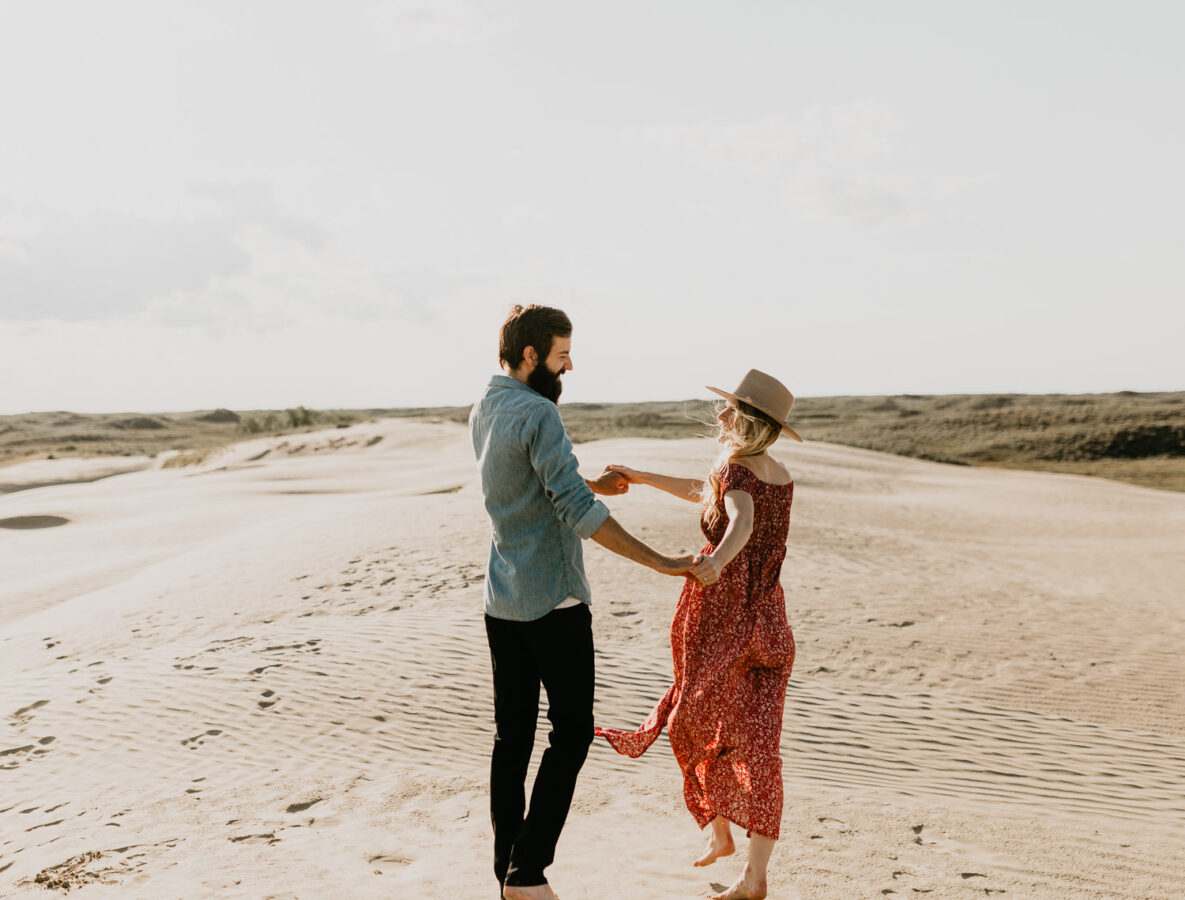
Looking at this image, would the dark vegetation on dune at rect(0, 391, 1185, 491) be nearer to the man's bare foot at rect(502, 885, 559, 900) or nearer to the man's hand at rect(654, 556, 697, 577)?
the man's hand at rect(654, 556, 697, 577)

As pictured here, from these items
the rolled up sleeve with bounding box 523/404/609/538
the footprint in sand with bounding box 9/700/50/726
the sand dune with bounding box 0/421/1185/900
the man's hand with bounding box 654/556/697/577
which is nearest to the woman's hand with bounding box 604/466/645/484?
the man's hand with bounding box 654/556/697/577

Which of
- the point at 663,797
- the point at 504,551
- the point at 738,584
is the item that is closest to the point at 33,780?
the point at 663,797

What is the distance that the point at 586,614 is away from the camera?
143 inches

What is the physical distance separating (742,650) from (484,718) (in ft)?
11.7

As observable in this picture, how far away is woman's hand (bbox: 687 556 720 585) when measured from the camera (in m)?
3.68

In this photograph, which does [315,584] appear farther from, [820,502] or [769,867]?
[820,502]

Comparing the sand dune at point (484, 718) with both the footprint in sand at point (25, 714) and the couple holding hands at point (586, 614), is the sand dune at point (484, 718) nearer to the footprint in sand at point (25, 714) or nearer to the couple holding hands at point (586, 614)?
the footprint in sand at point (25, 714)

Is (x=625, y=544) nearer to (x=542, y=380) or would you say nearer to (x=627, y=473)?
(x=542, y=380)

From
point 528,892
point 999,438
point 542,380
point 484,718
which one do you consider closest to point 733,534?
point 542,380

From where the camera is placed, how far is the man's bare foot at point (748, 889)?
388 centimetres

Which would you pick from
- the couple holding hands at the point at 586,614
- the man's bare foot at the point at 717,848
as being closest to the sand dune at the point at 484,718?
the man's bare foot at the point at 717,848

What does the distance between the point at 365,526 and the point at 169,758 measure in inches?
283

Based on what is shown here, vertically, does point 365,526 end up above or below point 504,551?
below

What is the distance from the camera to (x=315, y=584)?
35.0ft
